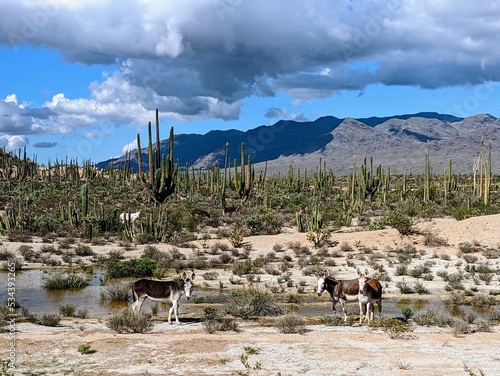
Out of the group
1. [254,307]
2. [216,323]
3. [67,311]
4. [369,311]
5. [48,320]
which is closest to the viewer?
[216,323]

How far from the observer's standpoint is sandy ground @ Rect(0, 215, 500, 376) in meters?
9.78

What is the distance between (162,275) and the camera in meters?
21.9

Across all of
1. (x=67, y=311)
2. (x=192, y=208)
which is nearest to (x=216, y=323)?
(x=67, y=311)

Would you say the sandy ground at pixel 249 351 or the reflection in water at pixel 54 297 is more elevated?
the sandy ground at pixel 249 351

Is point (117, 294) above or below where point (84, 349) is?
below

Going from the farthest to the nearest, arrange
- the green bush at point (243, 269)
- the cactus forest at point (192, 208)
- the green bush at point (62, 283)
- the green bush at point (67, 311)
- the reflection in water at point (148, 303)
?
the cactus forest at point (192, 208) → the green bush at point (243, 269) → the green bush at point (62, 283) → the reflection in water at point (148, 303) → the green bush at point (67, 311)

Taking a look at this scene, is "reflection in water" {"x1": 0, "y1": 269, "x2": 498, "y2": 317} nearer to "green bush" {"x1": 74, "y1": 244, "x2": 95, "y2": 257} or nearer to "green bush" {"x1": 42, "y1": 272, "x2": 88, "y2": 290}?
"green bush" {"x1": 42, "y1": 272, "x2": 88, "y2": 290}

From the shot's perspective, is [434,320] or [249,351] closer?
[249,351]

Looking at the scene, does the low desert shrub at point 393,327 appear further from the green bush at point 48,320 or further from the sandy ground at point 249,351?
the green bush at point 48,320

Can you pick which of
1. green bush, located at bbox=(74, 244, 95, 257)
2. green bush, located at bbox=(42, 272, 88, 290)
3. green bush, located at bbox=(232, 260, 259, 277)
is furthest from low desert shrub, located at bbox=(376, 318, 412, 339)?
green bush, located at bbox=(74, 244, 95, 257)

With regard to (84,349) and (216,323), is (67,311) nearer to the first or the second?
(216,323)

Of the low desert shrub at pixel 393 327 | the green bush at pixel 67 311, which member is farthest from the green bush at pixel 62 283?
the low desert shrub at pixel 393 327

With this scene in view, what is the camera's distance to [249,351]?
35.1 ft

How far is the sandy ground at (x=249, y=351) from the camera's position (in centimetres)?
978
